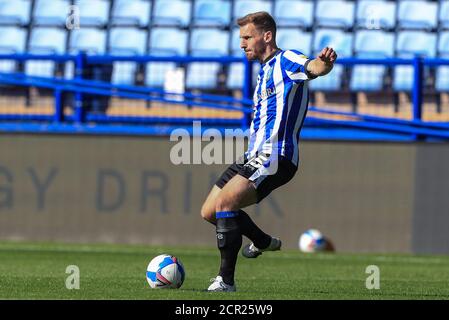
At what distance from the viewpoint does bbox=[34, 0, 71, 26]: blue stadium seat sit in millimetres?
20219

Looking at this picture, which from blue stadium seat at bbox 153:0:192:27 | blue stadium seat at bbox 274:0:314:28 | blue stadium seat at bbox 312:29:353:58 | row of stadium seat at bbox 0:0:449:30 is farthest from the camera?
blue stadium seat at bbox 153:0:192:27

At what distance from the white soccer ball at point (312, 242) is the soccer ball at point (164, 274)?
642 centimetres

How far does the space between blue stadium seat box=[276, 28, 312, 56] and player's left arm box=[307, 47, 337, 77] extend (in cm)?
1109

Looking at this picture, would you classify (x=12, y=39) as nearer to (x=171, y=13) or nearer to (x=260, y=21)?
(x=171, y=13)

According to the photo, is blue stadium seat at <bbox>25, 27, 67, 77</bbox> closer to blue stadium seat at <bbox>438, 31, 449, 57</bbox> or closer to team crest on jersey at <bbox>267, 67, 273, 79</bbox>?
blue stadium seat at <bbox>438, 31, 449, 57</bbox>

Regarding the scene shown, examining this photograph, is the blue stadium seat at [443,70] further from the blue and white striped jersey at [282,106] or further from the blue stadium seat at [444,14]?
the blue and white striped jersey at [282,106]

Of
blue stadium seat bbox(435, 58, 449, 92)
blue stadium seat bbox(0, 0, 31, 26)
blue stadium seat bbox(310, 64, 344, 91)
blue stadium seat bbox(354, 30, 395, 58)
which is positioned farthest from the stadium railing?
blue stadium seat bbox(0, 0, 31, 26)

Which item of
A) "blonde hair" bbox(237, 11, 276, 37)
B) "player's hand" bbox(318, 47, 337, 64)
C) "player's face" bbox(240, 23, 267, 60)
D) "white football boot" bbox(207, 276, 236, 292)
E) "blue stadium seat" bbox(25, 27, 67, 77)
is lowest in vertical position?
"white football boot" bbox(207, 276, 236, 292)

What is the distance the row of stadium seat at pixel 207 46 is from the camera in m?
17.1

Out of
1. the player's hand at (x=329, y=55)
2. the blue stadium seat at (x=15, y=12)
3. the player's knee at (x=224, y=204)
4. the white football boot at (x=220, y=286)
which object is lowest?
the white football boot at (x=220, y=286)

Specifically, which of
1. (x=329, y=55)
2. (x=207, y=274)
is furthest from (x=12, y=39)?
(x=329, y=55)

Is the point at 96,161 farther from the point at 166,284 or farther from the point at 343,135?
the point at 166,284

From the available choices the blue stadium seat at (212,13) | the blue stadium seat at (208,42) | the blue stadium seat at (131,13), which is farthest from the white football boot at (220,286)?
the blue stadium seat at (131,13)

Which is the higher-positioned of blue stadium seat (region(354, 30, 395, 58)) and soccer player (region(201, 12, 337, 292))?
blue stadium seat (region(354, 30, 395, 58))
